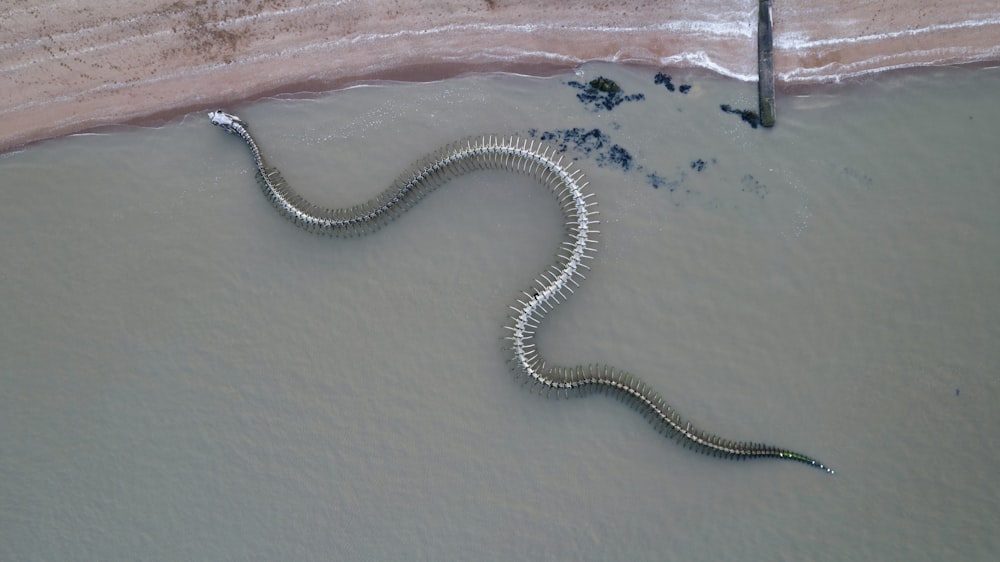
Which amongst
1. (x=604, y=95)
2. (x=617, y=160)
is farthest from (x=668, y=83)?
(x=617, y=160)

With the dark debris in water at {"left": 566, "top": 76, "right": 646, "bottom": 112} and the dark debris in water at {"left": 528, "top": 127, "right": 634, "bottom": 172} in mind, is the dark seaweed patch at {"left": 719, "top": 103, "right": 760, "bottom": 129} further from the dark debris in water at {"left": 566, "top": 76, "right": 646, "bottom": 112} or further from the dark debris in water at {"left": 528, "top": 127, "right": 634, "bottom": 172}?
the dark debris in water at {"left": 528, "top": 127, "right": 634, "bottom": 172}

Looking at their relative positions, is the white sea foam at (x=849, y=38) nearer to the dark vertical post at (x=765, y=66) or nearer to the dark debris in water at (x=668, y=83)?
the dark vertical post at (x=765, y=66)

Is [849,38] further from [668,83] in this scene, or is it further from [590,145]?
[590,145]

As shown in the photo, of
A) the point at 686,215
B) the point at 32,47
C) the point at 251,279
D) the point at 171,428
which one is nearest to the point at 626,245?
the point at 686,215

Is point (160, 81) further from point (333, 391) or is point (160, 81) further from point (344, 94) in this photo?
point (333, 391)

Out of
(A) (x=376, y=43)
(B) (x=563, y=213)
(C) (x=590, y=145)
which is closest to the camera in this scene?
(B) (x=563, y=213)

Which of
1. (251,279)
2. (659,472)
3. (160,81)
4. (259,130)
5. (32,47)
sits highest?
(32,47)

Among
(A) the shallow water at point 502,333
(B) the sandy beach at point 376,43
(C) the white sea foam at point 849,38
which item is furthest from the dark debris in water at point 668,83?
(C) the white sea foam at point 849,38

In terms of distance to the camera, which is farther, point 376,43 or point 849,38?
point 376,43
